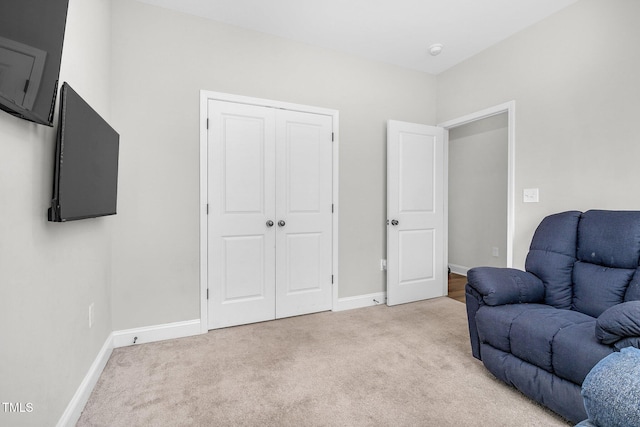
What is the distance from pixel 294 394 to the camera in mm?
1826

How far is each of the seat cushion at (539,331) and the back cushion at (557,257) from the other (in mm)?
213

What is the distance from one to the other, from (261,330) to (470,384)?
1.71 m

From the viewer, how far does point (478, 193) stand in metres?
4.70

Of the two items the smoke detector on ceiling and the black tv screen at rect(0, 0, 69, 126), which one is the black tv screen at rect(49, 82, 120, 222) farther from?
the smoke detector on ceiling

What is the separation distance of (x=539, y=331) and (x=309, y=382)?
138 centimetres

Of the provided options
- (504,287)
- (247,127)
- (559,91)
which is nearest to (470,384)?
(504,287)

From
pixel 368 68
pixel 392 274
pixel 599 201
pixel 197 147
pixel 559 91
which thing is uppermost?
pixel 368 68

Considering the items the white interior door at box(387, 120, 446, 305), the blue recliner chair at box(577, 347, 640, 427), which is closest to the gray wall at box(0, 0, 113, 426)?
the blue recliner chair at box(577, 347, 640, 427)

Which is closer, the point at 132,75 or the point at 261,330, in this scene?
the point at 132,75

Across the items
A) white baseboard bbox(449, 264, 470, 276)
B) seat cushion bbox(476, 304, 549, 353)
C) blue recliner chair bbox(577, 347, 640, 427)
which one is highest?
blue recliner chair bbox(577, 347, 640, 427)

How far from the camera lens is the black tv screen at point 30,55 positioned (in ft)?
2.90

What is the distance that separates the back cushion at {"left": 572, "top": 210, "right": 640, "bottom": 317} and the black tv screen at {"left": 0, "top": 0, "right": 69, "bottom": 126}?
9.78 feet

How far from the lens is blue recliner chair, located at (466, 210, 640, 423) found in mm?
1458

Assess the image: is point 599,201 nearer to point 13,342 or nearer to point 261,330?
point 261,330
